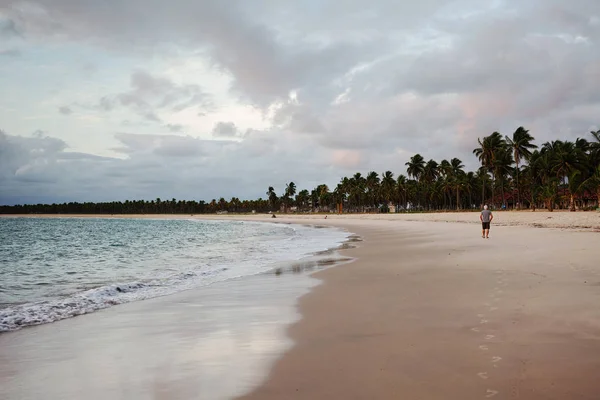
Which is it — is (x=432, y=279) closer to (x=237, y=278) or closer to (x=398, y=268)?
(x=398, y=268)

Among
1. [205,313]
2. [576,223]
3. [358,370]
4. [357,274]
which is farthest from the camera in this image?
[576,223]

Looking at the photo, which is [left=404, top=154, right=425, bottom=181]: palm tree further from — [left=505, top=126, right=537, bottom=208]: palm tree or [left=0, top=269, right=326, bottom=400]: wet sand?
[left=0, top=269, right=326, bottom=400]: wet sand

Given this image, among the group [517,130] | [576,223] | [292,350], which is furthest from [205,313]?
[517,130]

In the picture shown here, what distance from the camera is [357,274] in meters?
14.9

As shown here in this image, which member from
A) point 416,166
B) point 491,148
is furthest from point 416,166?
point 491,148

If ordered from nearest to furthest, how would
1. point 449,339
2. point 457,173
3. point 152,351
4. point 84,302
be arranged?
point 449,339 < point 152,351 < point 84,302 < point 457,173

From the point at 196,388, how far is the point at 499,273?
10745 mm

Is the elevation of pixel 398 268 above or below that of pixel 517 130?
below

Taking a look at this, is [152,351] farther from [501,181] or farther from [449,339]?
[501,181]

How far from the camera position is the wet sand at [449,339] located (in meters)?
4.87

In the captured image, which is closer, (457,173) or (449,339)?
(449,339)

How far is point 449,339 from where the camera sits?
6668 mm

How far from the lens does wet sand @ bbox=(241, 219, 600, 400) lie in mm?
4871

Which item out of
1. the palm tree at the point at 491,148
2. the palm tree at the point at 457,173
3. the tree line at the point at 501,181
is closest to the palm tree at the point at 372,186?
the tree line at the point at 501,181
